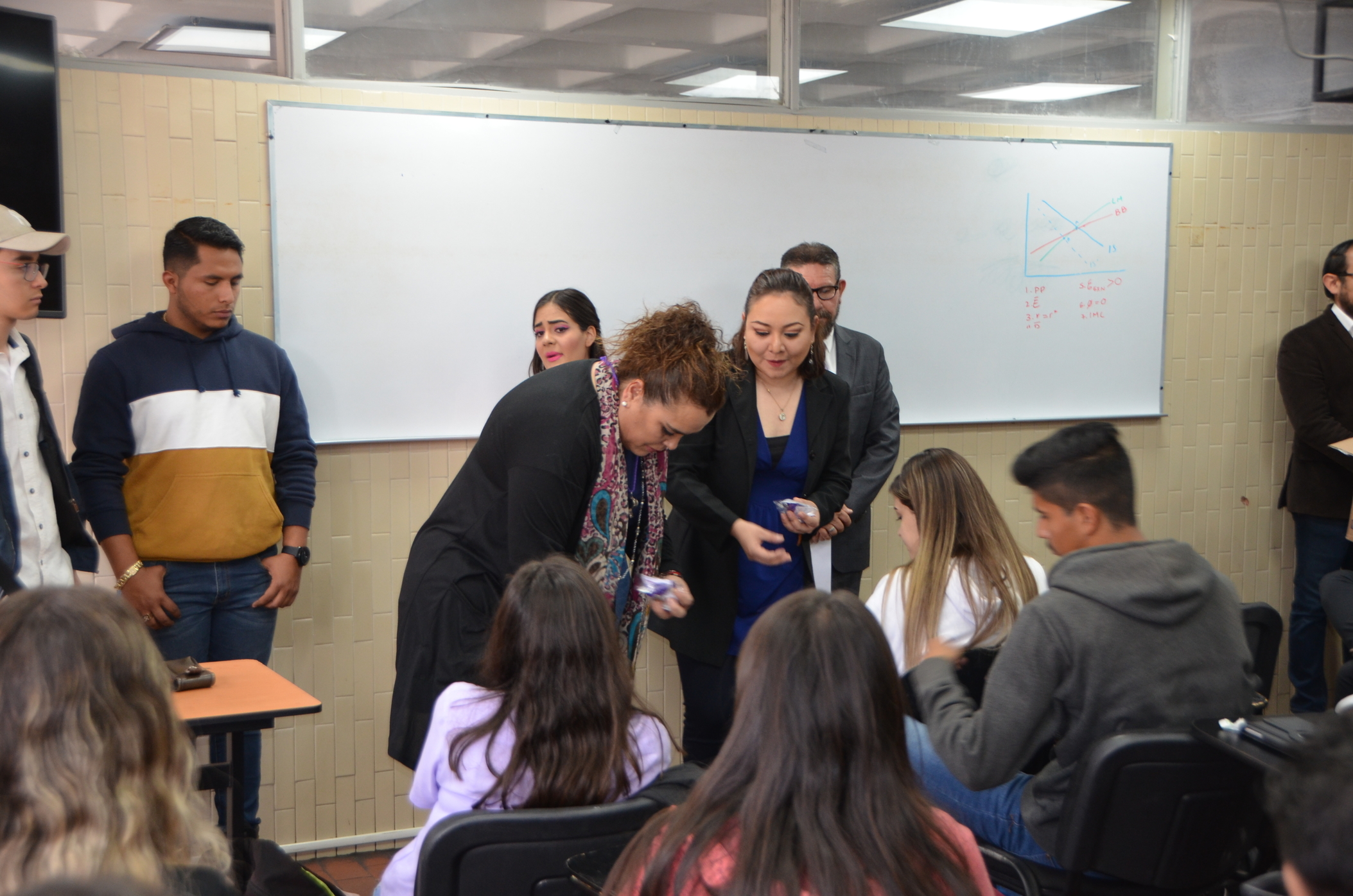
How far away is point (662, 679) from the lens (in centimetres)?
391

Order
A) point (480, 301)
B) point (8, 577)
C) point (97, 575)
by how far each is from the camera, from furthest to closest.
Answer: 1. point (480, 301)
2. point (97, 575)
3. point (8, 577)

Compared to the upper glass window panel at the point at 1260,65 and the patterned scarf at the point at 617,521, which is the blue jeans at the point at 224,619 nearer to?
the patterned scarf at the point at 617,521

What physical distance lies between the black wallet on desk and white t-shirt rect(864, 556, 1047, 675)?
1385 millimetres

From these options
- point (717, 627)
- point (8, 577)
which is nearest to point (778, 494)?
point (717, 627)

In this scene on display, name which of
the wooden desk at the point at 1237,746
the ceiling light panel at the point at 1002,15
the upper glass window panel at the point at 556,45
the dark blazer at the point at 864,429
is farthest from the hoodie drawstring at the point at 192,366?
the ceiling light panel at the point at 1002,15

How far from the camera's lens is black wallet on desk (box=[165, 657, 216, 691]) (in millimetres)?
2342

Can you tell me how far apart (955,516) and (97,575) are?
7.59 ft

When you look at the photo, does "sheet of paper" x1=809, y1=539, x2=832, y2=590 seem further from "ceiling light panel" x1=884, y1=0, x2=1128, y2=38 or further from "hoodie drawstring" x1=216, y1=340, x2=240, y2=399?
"ceiling light panel" x1=884, y1=0, x2=1128, y2=38

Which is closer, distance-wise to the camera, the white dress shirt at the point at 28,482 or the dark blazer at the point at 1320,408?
the white dress shirt at the point at 28,482

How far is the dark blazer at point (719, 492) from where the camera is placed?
118 inches

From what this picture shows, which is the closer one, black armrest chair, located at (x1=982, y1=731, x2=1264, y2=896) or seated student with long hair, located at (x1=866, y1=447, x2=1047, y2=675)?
black armrest chair, located at (x1=982, y1=731, x2=1264, y2=896)

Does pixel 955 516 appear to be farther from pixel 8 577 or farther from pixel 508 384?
pixel 8 577

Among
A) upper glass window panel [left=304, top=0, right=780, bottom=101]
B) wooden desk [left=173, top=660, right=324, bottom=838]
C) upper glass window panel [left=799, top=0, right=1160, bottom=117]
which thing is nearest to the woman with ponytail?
wooden desk [left=173, top=660, right=324, bottom=838]

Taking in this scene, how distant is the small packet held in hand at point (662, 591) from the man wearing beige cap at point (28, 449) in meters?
1.26
